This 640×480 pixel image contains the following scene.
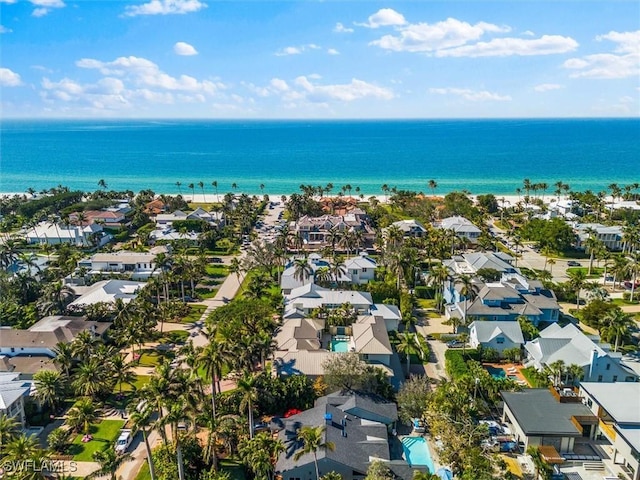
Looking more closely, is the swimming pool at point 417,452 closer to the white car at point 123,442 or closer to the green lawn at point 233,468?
the green lawn at point 233,468

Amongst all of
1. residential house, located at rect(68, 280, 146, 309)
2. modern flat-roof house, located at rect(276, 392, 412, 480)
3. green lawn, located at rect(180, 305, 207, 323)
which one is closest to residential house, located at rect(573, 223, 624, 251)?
modern flat-roof house, located at rect(276, 392, 412, 480)

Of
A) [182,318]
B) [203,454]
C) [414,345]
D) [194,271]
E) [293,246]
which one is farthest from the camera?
[293,246]

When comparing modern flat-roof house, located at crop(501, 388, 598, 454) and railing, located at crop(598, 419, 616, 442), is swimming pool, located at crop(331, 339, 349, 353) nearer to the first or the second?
modern flat-roof house, located at crop(501, 388, 598, 454)

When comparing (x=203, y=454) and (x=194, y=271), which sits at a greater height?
(x=194, y=271)

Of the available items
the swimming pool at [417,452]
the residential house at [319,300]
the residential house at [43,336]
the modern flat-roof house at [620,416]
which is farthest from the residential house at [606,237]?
the residential house at [43,336]

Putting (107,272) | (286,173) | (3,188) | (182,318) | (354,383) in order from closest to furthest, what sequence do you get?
(354,383) < (182,318) < (107,272) < (3,188) < (286,173)

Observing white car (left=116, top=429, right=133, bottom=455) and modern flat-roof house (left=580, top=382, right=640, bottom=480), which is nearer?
modern flat-roof house (left=580, top=382, right=640, bottom=480)

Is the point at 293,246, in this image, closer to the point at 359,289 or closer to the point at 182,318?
the point at 359,289

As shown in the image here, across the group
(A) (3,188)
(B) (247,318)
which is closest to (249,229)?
(B) (247,318)
